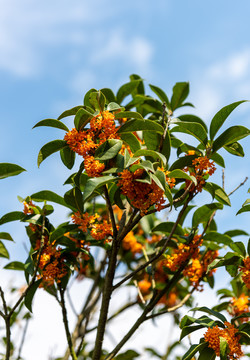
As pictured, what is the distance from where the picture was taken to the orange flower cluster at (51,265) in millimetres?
2139

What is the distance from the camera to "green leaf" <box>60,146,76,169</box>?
2.02 meters

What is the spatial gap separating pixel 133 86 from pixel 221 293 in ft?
5.37

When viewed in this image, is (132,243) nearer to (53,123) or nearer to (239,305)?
(239,305)

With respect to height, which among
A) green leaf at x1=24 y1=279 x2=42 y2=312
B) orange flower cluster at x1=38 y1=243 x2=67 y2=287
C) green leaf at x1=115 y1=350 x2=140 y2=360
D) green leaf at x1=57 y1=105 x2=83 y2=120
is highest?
green leaf at x1=57 y1=105 x2=83 y2=120

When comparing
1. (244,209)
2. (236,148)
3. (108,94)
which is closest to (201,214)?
(244,209)

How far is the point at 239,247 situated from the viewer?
230 centimetres

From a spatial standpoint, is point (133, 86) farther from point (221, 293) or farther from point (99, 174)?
point (221, 293)

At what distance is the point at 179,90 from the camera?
282cm

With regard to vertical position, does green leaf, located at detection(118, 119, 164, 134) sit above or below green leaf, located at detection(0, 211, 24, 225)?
above

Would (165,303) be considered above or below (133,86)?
below

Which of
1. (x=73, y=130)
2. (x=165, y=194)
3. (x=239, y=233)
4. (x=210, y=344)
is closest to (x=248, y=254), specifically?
(x=239, y=233)

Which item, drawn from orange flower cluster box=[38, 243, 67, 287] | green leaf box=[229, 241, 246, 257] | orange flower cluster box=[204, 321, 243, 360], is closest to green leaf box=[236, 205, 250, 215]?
green leaf box=[229, 241, 246, 257]

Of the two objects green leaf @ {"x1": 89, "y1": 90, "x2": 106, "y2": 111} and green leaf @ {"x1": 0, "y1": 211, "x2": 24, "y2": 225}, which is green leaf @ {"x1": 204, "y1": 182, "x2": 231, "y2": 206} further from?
green leaf @ {"x1": 0, "y1": 211, "x2": 24, "y2": 225}

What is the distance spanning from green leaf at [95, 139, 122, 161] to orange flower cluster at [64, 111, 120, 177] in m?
0.04
